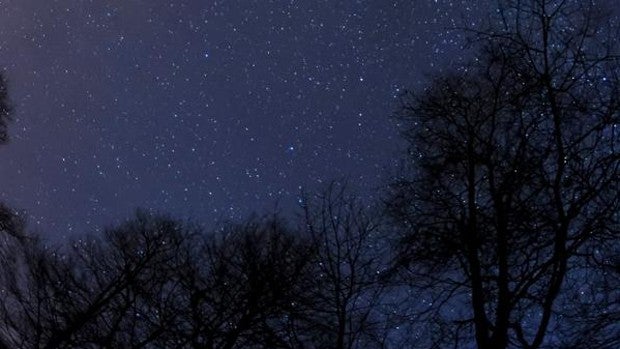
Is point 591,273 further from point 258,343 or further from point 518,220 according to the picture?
point 258,343

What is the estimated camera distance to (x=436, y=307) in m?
8.55

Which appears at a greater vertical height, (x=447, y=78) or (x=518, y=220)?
(x=447, y=78)

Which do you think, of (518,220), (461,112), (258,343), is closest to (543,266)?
(518,220)

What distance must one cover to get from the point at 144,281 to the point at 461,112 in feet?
26.8

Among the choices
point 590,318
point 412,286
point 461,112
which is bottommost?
→ point 590,318

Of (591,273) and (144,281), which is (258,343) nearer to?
(144,281)

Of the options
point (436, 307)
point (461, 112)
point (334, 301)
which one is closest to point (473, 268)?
point (436, 307)

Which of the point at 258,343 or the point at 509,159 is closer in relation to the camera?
the point at 509,159

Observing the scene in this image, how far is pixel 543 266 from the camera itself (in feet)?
24.6

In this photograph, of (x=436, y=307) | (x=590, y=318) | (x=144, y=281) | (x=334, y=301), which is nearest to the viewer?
(x=590, y=318)

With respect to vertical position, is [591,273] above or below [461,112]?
below

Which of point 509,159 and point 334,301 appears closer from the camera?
point 509,159

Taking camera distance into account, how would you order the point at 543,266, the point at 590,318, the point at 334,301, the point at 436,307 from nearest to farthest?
1. the point at 543,266
2. the point at 590,318
3. the point at 436,307
4. the point at 334,301

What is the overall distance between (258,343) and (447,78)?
570 centimetres
